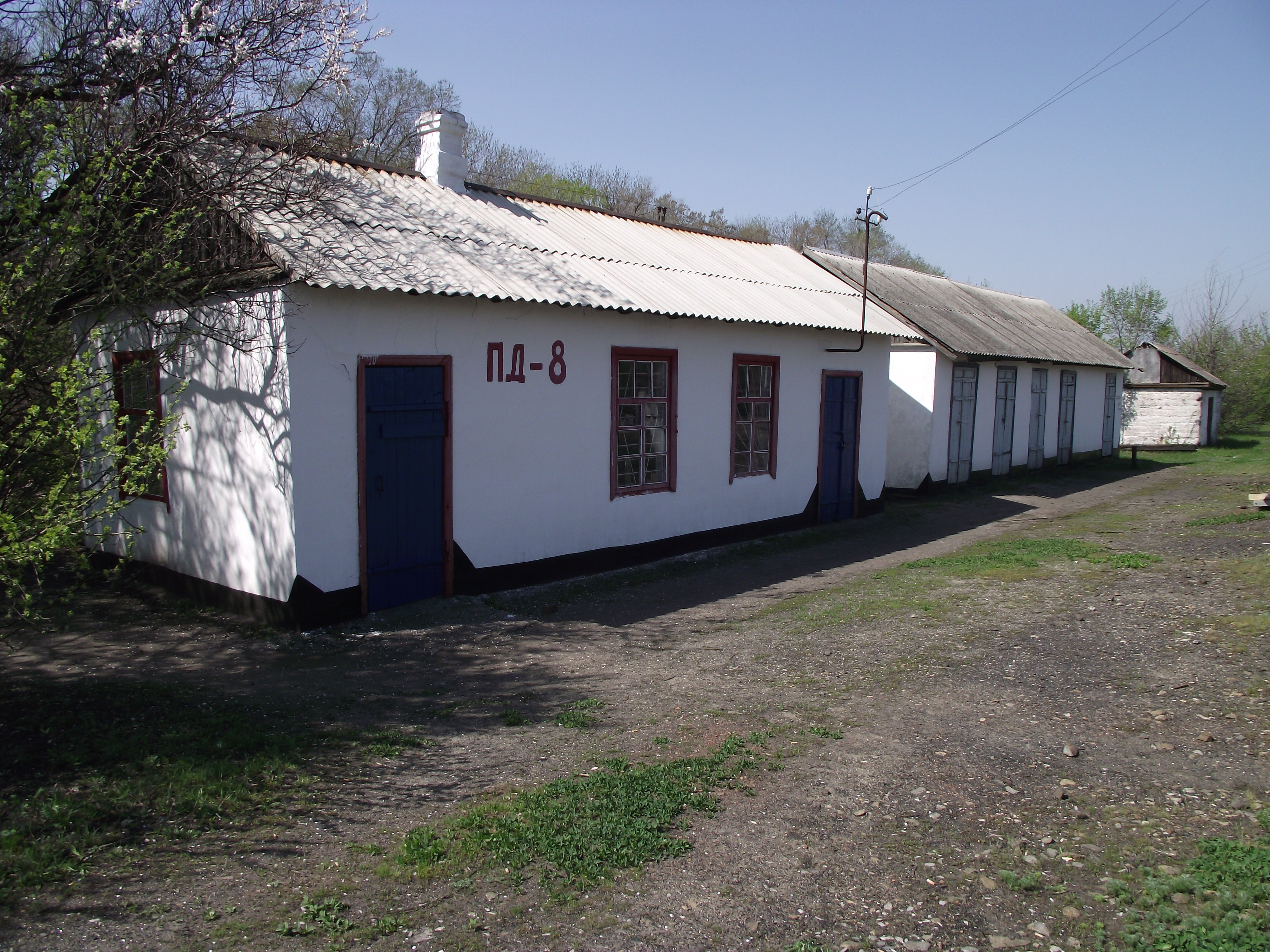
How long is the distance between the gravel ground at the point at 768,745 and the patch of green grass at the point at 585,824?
0.11 meters

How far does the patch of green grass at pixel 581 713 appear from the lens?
17.2ft

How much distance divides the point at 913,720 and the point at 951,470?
13.2 metres

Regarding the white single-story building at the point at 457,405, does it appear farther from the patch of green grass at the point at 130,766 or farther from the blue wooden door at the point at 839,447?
the patch of green grass at the point at 130,766

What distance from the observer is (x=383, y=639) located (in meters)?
6.91

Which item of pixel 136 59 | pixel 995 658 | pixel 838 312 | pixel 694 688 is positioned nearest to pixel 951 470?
pixel 838 312

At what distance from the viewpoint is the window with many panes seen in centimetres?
951

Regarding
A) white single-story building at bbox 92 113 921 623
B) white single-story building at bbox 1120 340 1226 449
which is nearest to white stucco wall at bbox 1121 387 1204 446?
white single-story building at bbox 1120 340 1226 449

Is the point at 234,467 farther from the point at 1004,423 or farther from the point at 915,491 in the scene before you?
the point at 1004,423

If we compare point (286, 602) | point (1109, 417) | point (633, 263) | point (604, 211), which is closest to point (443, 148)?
point (633, 263)

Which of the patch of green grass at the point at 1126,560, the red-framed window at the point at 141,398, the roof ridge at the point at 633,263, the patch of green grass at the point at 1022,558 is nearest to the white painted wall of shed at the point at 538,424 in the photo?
the roof ridge at the point at 633,263

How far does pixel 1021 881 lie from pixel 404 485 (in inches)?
224

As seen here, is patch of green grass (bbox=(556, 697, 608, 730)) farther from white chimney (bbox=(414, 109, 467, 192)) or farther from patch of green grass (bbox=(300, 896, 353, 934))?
white chimney (bbox=(414, 109, 467, 192))

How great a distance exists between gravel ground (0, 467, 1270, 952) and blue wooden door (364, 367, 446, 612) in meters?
0.33

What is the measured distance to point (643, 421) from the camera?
9.84 metres
